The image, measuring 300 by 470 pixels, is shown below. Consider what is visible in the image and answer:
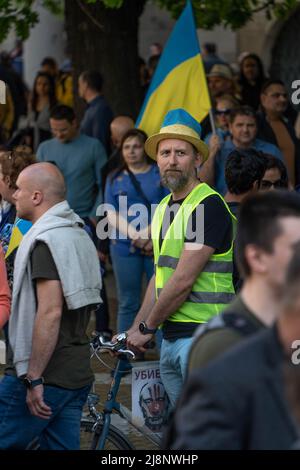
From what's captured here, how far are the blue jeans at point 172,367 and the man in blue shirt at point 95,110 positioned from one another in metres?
6.25

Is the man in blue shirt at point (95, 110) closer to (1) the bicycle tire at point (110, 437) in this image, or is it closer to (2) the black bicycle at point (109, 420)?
(2) the black bicycle at point (109, 420)

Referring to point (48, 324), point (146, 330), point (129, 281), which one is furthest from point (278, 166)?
point (48, 324)

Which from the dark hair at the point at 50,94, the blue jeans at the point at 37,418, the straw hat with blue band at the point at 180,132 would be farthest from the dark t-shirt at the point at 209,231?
the dark hair at the point at 50,94

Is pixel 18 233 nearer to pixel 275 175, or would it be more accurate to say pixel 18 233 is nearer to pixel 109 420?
pixel 109 420

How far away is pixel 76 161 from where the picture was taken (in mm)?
11008

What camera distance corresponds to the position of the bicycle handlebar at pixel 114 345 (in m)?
6.13

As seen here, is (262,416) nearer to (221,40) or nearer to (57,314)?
(57,314)

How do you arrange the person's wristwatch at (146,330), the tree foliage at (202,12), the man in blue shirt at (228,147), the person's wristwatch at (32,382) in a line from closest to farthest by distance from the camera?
the person's wristwatch at (32,382)
the person's wristwatch at (146,330)
the man in blue shirt at (228,147)
the tree foliage at (202,12)

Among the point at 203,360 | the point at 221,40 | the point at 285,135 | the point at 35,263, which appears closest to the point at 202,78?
the point at 285,135

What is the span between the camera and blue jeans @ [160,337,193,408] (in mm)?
6121

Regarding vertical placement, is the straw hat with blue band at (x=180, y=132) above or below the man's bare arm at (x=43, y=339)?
above

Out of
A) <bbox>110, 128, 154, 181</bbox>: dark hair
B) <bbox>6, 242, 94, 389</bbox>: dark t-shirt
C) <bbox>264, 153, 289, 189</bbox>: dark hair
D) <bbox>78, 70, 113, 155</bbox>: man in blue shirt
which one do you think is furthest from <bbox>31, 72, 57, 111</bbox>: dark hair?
<bbox>6, 242, 94, 389</bbox>: dark t-shirt

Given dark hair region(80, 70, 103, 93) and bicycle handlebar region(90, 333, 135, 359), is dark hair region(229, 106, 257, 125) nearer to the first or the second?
dark hair region(80, 70, 103, 93)

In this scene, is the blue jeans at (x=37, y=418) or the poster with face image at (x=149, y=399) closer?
the blue jeans at (x=37, y=418)
